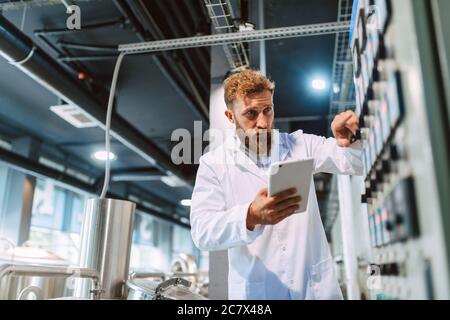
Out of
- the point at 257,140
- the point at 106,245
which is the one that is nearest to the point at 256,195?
the point at 257,140

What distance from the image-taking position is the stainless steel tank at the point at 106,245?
4.46ft

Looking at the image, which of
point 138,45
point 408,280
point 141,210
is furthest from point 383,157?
point 141,210

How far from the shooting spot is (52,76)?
2582 millimetres

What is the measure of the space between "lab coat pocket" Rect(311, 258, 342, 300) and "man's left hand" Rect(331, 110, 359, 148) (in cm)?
33

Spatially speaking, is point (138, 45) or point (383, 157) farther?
point (138, 45)

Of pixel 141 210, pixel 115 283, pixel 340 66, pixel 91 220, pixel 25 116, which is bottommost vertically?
pixel 115 283

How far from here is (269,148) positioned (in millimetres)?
1102

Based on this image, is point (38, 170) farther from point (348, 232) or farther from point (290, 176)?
point (290, 176)

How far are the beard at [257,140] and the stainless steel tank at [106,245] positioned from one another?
1.86 ft

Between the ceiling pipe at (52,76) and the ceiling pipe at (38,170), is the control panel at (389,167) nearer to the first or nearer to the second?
the ceiling pipe at (52,76)

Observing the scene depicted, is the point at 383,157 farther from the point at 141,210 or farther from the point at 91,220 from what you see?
the point at 141,210

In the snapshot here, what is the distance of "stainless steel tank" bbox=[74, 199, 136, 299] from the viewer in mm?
1358

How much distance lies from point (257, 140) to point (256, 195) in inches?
8.8

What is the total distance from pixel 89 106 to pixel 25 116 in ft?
6.92
